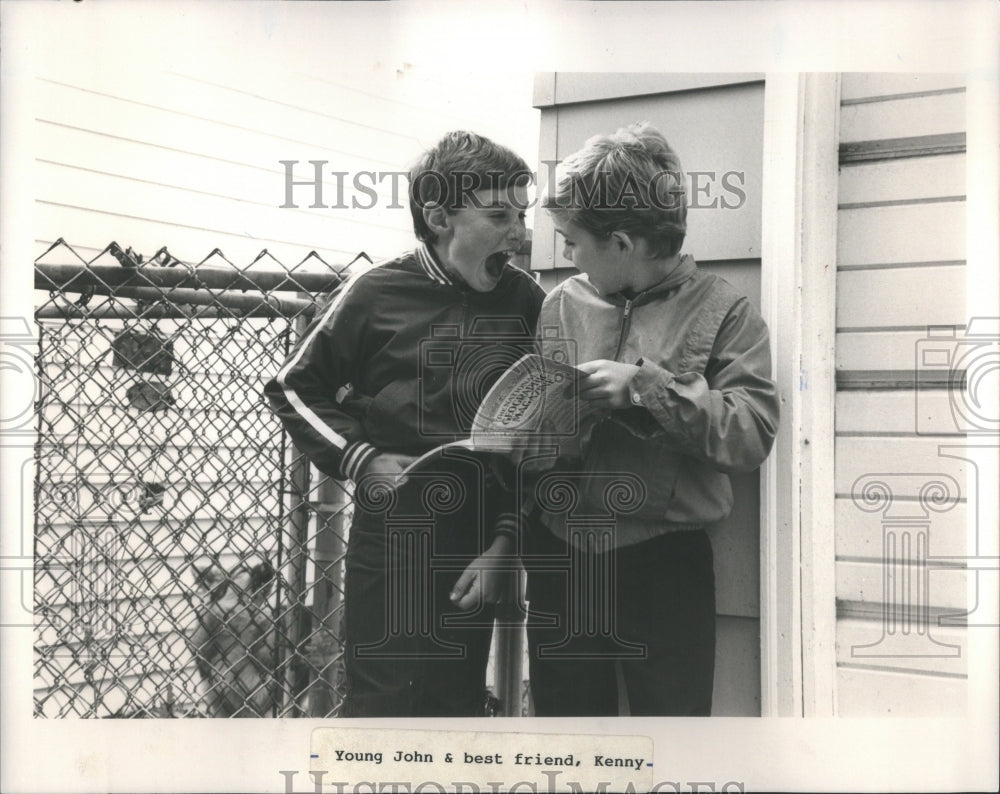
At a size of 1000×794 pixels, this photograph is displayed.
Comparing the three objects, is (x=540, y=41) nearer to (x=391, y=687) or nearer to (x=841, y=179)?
(x=841, y=179)

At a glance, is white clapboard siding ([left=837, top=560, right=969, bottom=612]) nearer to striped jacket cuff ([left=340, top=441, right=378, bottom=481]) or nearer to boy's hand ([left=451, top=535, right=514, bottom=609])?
boy's hand ([left=451, top=535, right=514, bottom=609])

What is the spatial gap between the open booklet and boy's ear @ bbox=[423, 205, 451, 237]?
314 millimetres

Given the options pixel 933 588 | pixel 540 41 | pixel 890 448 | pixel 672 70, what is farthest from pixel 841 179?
pixel 933 588

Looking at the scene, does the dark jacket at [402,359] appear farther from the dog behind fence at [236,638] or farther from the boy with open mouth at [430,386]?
the dog behind fence at [236,638]

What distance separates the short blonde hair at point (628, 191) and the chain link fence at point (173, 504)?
1.97 ft

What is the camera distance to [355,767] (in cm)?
200

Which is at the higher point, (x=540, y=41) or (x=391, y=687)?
(x=540, y=41)

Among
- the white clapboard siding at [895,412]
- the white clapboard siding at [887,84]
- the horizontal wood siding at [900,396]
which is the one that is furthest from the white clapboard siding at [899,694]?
the white clapboard siding at [887,84]

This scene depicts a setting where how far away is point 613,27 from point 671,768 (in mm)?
1582

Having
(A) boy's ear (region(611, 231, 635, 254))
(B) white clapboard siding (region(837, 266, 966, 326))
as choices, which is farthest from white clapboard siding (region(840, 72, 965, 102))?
(A) boy's ear (region(611, 231, 635, 254))

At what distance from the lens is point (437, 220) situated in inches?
75.4

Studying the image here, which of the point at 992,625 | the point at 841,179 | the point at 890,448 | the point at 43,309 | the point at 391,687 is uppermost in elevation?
the point at 841,179

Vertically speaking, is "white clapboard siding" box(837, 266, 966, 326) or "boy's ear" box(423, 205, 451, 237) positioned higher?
"boy's ear" box(423, 205, 451, 237)

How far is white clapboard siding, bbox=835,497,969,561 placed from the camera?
1.96 m
